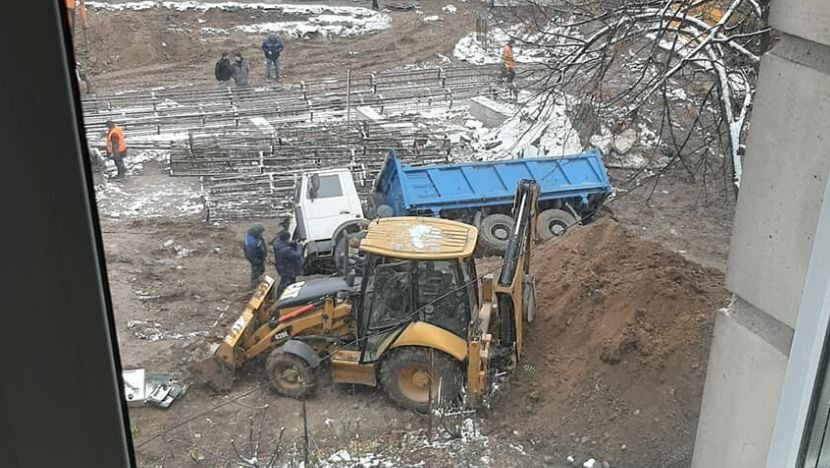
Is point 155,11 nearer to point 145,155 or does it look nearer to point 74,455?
point 145,155

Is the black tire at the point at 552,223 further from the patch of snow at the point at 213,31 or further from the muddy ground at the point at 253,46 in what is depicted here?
the patch of snow at the point at 213,31

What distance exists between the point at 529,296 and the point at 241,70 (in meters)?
0.67

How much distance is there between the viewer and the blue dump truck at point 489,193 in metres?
1.35

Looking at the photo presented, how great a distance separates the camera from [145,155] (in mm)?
1247

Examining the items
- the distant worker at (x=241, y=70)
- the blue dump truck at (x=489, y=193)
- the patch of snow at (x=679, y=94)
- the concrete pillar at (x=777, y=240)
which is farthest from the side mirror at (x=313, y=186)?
the concrete pillar at (x=777, y=240)

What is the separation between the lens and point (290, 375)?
4.49 ft

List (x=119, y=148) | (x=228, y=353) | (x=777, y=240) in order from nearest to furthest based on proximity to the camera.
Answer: (x=777, y=240), (x=119, y=148), (x=228, y=353)

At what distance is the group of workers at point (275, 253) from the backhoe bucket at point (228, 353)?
0.08 feet

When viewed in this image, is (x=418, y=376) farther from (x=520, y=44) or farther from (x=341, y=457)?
(x=520, y=44)


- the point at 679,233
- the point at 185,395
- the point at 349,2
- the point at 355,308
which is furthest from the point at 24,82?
the point at 355,308

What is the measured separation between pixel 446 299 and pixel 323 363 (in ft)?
0.82

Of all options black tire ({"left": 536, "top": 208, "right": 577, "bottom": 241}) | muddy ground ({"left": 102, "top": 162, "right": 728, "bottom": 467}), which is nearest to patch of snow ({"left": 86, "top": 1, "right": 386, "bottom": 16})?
muddy ground ({"left": 102, "top": 162, "right": 728, "bottom": 467})

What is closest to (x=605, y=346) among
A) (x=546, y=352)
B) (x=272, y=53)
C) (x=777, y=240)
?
(x=546, y=352)

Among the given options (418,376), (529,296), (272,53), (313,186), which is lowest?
(418,376)
